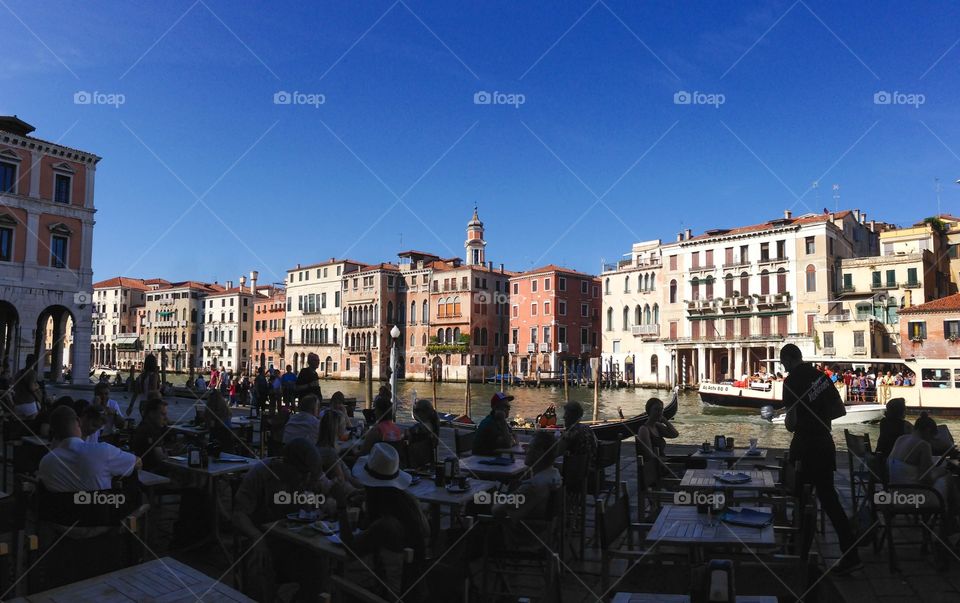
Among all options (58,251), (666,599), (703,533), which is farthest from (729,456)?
(58,251)

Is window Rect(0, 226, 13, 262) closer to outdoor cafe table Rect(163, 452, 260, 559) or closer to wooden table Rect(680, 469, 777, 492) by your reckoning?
outdoor cafe table Rect(163, 452, 260, 559)

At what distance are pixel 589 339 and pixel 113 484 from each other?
173ft

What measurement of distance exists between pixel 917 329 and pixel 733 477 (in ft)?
109

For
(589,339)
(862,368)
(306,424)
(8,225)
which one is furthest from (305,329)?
(306,424)

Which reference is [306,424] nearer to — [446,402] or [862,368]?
[446,402]

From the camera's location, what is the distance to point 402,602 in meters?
2.53

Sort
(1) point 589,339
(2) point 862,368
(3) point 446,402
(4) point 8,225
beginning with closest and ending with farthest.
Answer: (4) point 8,225, (2) point 862,368, (3) point 446,402, (1) point 589,339

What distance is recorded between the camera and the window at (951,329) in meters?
31.0

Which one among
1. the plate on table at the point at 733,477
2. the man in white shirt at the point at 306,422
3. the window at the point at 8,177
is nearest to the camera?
the plate on table at the point at 733,477

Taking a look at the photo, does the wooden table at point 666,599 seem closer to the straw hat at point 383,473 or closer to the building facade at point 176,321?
the straw hat at point 383,473

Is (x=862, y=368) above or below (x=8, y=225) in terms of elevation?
below

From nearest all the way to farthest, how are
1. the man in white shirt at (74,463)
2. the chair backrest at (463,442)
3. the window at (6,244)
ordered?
the man in white shirt at (74,463) < the chair backrest at (463,442) < the window at (6,244)

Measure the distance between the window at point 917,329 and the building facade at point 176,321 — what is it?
66671 millimetres

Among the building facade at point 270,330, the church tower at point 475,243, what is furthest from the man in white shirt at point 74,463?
the building facade at point 270,330
